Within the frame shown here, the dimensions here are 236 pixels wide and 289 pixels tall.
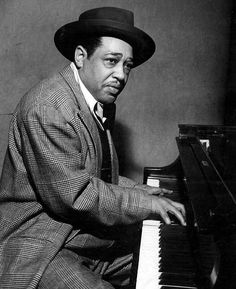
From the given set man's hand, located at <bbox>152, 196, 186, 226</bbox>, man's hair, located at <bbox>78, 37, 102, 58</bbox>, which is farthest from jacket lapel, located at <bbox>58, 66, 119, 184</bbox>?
man's hand, located at <bbox>152, 196, 186, 226</bbox>

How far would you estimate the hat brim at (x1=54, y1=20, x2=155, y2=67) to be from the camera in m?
1.69

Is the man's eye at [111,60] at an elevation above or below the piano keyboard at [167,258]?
above

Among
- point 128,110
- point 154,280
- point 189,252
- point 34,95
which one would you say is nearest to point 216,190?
point 189,252

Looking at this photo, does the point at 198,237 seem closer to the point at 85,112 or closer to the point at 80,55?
the point at 85,112

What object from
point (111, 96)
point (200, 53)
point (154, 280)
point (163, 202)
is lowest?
point (154, 280)

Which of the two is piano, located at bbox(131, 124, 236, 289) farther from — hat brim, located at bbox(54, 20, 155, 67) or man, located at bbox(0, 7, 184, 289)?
hat brim, located at bbox(54, 20, 155, 67)

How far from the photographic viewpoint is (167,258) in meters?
1.39

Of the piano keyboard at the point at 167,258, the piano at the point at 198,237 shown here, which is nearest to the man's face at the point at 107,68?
the piano at the point at 198,237

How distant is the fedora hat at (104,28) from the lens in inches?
66.5

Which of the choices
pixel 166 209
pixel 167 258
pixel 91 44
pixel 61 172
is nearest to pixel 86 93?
pixel 91 44

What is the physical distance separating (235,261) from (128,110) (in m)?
2.16

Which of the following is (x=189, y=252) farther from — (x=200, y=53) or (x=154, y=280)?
(x=200, y=53)

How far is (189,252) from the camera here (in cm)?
143

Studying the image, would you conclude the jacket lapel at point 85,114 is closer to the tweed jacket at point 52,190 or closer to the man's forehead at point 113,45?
the tweed jacket at point 52,190
